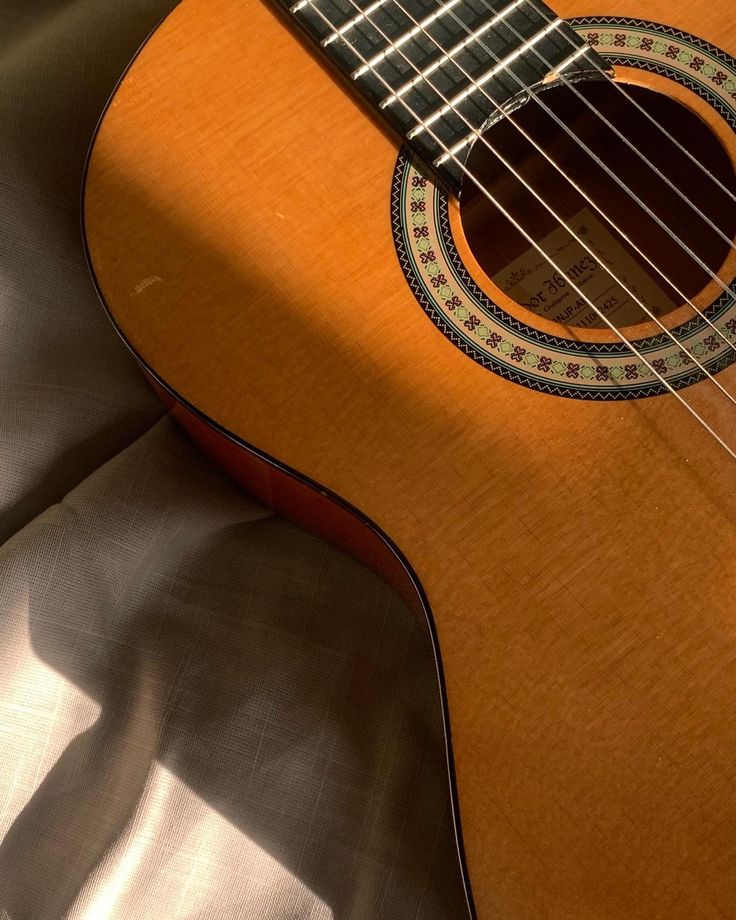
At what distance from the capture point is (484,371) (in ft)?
2.30

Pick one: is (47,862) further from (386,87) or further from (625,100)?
(625,100)

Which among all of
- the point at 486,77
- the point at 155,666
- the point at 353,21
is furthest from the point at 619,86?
the point at 155,666

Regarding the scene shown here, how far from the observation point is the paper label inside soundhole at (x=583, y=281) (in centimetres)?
84

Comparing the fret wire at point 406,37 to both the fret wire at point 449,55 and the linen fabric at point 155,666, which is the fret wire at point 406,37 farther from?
the linen fabric at point 155,666

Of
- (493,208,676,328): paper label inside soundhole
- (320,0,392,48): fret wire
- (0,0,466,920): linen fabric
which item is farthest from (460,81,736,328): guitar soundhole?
(0,0,466,920): linen fabric

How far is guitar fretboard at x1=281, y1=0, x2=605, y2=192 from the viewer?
0.75m

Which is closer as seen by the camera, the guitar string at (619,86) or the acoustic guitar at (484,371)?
the acoustic guitar at (484,371)

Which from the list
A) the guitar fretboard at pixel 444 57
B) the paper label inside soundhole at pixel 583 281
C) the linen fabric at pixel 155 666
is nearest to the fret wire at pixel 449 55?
the guitar fretboard at pixel 444 57

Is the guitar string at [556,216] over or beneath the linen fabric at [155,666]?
over

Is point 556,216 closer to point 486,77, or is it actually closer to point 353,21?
point 486,77

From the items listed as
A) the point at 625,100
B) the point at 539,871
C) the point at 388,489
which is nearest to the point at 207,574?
the point at 388,489

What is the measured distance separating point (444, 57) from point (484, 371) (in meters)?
0.26

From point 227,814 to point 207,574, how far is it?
201 millimetres

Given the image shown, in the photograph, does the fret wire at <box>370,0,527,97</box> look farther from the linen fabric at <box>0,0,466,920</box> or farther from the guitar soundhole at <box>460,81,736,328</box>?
the linen fabric at <box>0,0,466,920</box>
